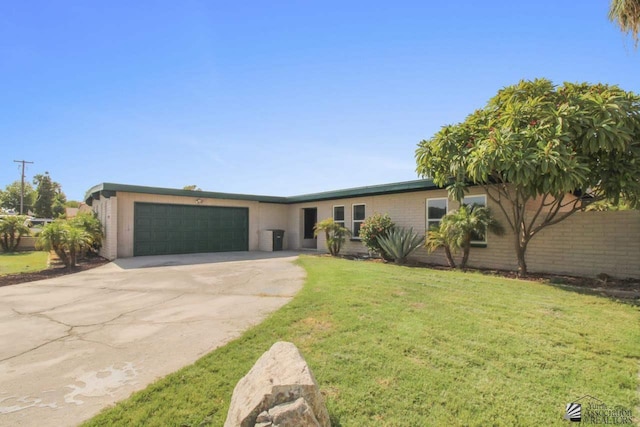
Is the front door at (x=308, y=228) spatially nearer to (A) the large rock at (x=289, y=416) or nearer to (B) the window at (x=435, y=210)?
(B) the window at (x=435, y=210)

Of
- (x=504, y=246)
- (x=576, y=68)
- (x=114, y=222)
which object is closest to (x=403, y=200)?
(x=504, y=246)

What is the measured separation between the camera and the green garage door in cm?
1290

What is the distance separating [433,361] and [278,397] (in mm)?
1904

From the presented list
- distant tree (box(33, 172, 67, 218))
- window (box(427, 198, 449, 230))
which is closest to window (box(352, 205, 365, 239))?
window (box(427, 198, 449, 230))

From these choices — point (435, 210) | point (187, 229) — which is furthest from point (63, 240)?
point (435, 210)

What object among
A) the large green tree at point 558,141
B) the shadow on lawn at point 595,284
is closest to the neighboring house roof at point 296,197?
the large green tree at point 558,141

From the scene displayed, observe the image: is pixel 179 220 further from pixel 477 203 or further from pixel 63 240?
pixel 477 203

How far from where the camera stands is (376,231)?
11.3 metres

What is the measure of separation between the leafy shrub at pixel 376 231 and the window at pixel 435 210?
136cm

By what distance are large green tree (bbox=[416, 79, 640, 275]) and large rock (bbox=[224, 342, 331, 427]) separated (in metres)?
6.00

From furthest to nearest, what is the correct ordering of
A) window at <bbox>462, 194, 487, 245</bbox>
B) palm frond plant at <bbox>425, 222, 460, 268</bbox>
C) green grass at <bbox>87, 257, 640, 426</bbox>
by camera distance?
window at <bbox>462, 194, 487, 245</bbox>, palm frond plant at <bbox>425, 222, 460, 268</bbox>, green grass at <bbox>87, 257, 640, 426</bbox>

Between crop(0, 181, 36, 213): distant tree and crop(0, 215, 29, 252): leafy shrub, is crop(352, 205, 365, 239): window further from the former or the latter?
crop(0, 181, 36, 213): distant tree

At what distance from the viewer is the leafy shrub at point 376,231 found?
11266 millimetres

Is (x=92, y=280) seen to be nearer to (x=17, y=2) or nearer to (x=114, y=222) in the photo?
(x=114, y=222)
